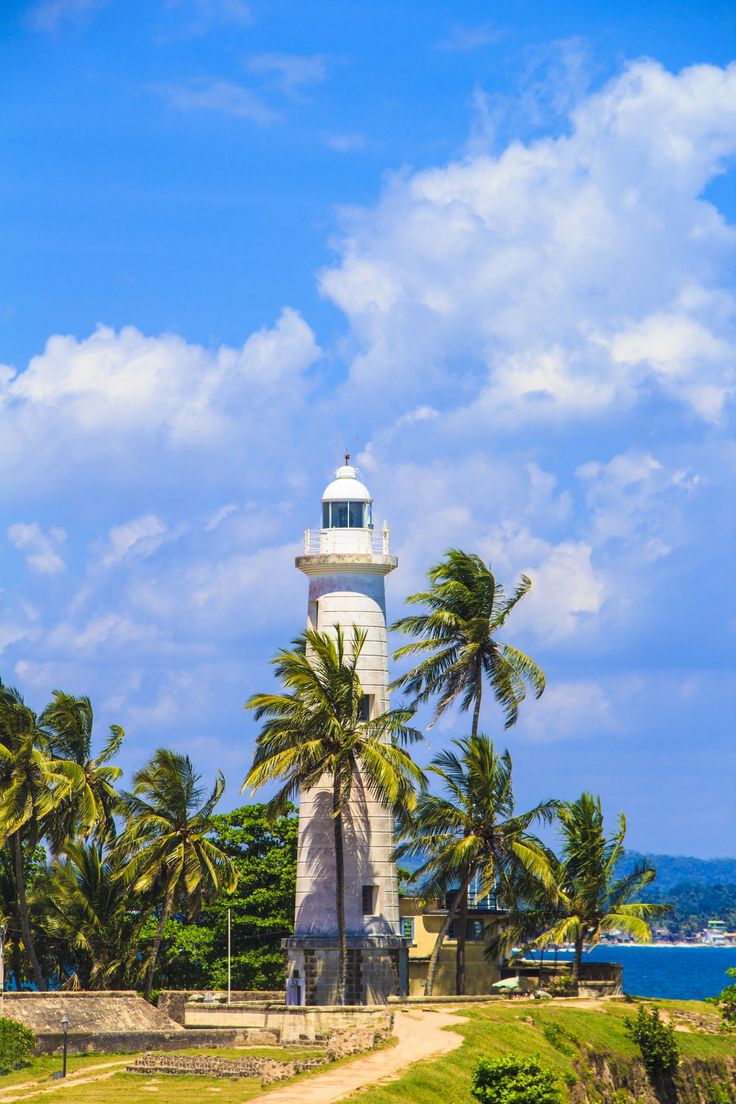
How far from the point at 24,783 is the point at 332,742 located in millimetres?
11657

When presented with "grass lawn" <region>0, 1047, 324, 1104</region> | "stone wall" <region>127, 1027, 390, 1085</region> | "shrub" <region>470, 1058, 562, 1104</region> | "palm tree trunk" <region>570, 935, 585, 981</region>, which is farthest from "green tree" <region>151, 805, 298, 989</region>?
"shrub" <region>470, 1058, 562, 1104</region>

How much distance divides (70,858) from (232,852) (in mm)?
6570

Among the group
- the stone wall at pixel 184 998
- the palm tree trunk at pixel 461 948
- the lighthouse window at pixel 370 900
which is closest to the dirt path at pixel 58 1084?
the stone wall at pixel 184 998

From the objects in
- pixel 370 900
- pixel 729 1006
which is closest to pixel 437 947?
pixel 370 900

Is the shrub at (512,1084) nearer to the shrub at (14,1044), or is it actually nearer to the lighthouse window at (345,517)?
the shrub at (14,1044)

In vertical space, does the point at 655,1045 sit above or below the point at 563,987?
below

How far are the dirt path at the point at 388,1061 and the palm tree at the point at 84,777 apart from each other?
53.8ft

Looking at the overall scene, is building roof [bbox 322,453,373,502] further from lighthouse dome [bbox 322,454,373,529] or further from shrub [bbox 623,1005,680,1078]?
shrub [bbox 623,1005,680,1078]

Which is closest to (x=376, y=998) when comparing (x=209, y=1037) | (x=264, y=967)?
(x=209, y=1037)

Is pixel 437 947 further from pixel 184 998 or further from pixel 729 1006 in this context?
pixel 729 1006

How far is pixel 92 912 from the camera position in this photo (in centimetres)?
6247

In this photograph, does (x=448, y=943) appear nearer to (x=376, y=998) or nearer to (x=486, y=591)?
(x=376, y=998)

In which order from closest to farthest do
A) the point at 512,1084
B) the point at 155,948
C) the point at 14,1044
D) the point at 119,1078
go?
the point at 512,1084 → the point at 119,1078 → the point at 14,1044 → the point at 155,948

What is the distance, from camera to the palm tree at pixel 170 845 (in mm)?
60156
